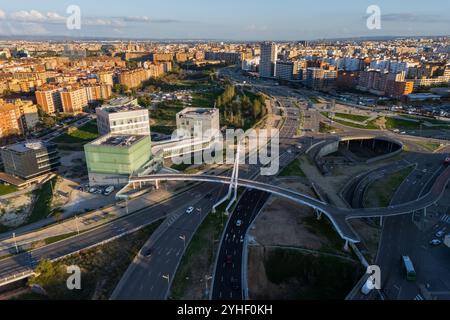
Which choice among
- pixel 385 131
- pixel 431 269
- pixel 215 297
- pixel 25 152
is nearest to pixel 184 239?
pixel 215 297

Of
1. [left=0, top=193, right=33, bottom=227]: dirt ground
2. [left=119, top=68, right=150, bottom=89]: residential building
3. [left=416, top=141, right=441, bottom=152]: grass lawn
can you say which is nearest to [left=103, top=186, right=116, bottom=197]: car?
[left=0, top=193, right=33, bottom=227]: dirt ground

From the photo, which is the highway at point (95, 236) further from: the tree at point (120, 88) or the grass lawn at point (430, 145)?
the tree at point (120, 88)

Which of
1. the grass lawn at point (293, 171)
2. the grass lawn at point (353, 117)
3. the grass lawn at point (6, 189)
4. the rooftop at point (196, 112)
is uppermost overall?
the rooftop at point (196, 112)

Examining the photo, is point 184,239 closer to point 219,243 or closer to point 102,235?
point 219,243

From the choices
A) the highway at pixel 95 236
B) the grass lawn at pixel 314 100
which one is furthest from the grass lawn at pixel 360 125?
the highway at pixel 95 236

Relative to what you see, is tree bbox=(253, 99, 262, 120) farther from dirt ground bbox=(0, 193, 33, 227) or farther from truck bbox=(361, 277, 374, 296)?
truck bbox=(361, 277, 374, 296)

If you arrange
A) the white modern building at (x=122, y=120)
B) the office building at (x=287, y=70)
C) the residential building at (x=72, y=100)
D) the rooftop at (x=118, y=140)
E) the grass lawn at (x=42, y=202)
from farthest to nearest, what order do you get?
the office building at (x=287, y=70)
the residential building at (x=72, y=100)
the white modern building at (x=122, y=120)
the rooftop at (x=118, y=140)
the grass lawn at (x=42, y=202)
